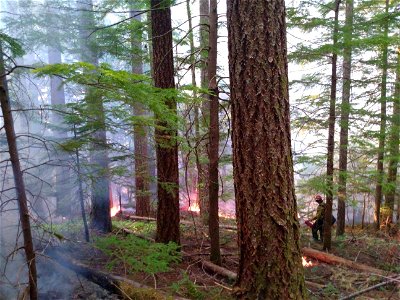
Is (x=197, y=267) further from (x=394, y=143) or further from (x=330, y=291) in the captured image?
(x=394, y=143)

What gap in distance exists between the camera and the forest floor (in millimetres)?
5363

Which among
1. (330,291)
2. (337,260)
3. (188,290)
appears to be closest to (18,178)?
(188,290)

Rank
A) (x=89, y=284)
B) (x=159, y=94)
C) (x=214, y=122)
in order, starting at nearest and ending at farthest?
(x=159, y=94)
(x=214, y=122)
(x=89, y=284)

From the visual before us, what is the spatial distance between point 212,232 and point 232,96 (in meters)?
3.92

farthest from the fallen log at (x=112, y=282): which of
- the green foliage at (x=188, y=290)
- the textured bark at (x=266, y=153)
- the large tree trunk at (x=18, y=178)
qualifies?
the textured bark at (x=266, y=153)

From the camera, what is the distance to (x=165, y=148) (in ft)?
23.0

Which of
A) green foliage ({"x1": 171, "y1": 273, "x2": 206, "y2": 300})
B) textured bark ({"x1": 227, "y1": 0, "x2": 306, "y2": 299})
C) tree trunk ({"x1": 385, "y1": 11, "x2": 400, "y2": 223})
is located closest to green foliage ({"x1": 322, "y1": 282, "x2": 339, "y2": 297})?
green foliage ({"x1": 171, "y1": 273, "x2": 206, "y2": 300})

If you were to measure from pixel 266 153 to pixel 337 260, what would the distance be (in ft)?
22.8

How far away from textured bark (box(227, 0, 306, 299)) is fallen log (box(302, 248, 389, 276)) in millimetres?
5843

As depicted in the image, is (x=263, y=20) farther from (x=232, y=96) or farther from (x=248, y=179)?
(x=248, y=179)

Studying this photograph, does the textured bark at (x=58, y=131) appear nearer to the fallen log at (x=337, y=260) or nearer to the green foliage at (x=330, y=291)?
the green foliage at (x=330, y=291)

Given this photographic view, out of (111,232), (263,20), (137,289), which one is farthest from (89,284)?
(263,20)

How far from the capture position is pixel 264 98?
3115 mm

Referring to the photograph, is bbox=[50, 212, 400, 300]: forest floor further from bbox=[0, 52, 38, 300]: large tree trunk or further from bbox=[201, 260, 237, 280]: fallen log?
bbox=[0, 52, 38, 300]: large tree trunk
